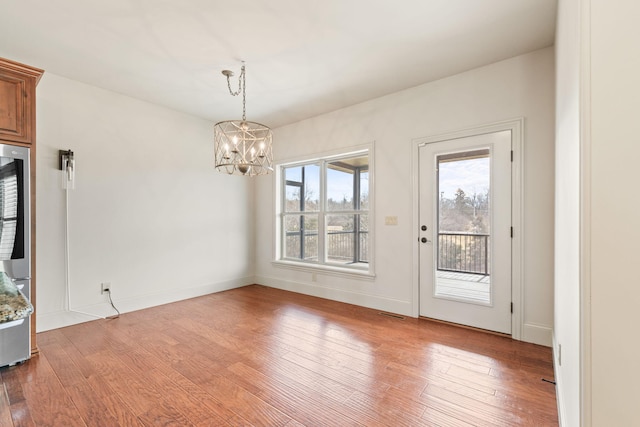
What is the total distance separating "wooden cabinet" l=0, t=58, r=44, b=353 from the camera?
2.38 meters

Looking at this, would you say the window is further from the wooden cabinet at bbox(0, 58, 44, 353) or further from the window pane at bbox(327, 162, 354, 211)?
the wooden cabinet at bbox(0, 58, 44, 353)

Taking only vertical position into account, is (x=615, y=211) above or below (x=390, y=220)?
above

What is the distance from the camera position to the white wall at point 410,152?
2.67 meters

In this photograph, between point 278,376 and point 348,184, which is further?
point 348,184

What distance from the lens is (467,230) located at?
3.12m

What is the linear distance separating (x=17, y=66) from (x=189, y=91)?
1.48 m

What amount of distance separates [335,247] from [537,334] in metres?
2.58

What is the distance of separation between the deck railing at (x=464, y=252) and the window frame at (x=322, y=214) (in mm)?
894

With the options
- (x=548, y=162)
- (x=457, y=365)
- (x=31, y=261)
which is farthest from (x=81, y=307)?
(x=548, y=162)

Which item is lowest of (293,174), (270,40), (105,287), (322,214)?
(105,287)

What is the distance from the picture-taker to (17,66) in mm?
2396

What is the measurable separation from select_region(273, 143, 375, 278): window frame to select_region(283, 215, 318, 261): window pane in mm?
60

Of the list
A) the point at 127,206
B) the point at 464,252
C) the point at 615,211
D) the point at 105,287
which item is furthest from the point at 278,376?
the point at 127,206

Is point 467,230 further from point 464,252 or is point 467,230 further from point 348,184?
point 348,184
